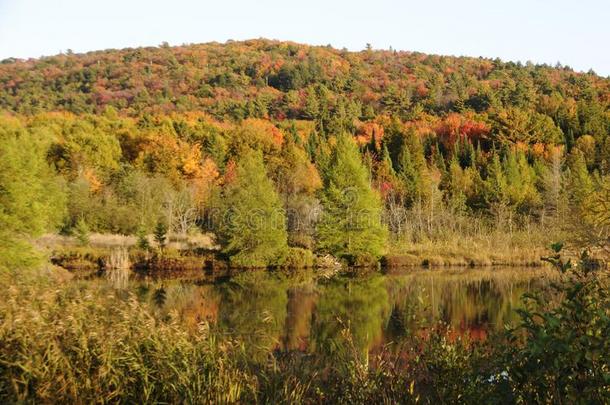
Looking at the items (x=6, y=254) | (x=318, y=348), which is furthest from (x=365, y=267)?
(x=318, y=348)

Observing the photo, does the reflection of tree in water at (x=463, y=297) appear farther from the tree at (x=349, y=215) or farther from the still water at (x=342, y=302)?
the tree at (x=349, y=215)

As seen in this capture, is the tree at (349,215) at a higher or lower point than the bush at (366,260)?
higher

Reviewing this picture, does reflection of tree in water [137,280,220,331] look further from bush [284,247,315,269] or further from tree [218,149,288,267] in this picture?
bush [284,247,315,269]

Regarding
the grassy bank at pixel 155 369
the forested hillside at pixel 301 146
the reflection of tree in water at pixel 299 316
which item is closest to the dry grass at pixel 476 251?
the forested hillside at pixel 301 146

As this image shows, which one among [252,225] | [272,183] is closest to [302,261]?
[252,225]

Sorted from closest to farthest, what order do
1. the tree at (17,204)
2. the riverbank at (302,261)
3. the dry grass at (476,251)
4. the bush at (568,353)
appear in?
the bush at (568,353)
the tree at (17,204)
the riverbank at (302,261)
the dry grass at (476,251)

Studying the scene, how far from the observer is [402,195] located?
178 feet

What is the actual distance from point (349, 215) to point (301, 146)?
30873mm

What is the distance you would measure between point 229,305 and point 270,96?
74363mm

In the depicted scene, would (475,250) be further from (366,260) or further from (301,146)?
(301,146)

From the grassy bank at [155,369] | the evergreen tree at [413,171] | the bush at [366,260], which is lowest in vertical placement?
the bush at [366,260]

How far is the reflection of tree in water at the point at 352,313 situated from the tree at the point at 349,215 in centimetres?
641

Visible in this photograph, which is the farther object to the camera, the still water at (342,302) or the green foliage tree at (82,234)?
the green foliage tree at (82,234)

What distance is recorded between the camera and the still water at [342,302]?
1312 centimetres
